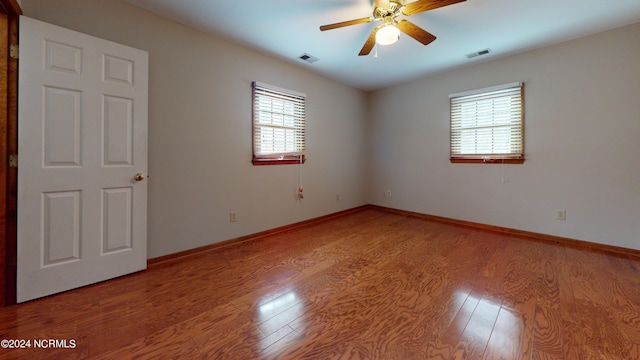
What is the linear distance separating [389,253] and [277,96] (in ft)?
8.42

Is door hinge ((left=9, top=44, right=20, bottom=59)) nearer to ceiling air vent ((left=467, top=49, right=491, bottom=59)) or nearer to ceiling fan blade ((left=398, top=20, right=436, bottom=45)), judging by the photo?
ceiling fan blade ((left=398, top=20, right=436, bottom=45))

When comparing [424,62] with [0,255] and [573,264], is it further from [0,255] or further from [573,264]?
[0,255]

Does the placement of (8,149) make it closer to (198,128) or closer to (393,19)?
(198,128)

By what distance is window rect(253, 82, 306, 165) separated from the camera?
334 centimetres

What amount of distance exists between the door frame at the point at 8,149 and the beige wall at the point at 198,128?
0.97ft

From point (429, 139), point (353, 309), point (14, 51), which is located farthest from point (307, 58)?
point (353, 309)

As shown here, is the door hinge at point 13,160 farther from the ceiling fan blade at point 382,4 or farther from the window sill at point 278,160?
the ceiling fan blade at point 382,4

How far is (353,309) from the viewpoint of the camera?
5.77 feet

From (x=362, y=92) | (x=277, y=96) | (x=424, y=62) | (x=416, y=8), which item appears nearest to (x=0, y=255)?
(x=277, y=96)

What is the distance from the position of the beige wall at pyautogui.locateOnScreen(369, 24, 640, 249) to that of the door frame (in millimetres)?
4763

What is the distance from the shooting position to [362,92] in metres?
5.11

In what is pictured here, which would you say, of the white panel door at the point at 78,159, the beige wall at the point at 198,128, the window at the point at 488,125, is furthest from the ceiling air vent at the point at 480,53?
the white panel door at the point at 78,159

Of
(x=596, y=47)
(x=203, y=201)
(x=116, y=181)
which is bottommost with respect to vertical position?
(x=203, y=201)

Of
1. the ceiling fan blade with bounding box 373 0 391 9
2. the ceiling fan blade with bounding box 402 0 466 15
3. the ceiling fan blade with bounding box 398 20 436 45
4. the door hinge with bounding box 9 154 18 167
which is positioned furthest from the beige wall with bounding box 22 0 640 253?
the ceiling fan blade with bounding box 402 0 466 15
